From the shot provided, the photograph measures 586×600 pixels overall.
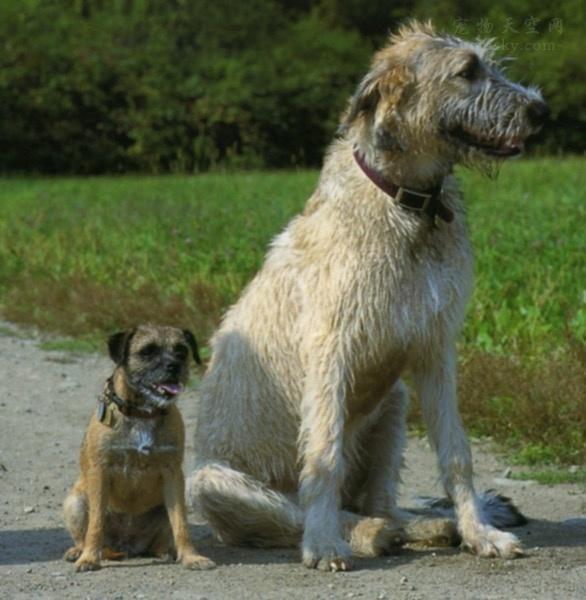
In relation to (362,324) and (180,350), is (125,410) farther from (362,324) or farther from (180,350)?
(362,324)

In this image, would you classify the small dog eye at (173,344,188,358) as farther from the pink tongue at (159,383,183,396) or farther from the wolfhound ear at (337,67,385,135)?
the wolfhound ear at (337,67,385,135)

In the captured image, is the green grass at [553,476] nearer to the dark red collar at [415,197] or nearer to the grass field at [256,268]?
the grass field at [256,268]

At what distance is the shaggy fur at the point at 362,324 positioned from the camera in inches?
255

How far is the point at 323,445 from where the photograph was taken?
6551 millimetres

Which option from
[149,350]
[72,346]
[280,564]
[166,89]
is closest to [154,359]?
[149,350]

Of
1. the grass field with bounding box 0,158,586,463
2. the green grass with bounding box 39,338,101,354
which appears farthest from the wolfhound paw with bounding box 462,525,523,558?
the green grass with bounding box 39,338,101,354

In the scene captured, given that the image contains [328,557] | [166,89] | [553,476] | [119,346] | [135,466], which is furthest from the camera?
[166,89]

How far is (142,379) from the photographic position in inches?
262

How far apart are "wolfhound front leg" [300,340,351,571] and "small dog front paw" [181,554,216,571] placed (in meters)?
0.41

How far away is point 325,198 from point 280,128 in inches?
1093

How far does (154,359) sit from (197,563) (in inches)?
36.8

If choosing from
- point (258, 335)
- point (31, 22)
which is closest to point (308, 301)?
point (258, 335)

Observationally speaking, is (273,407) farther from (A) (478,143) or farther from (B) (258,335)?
(A) (478,143)

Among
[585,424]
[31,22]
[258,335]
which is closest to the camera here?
[258,335]
